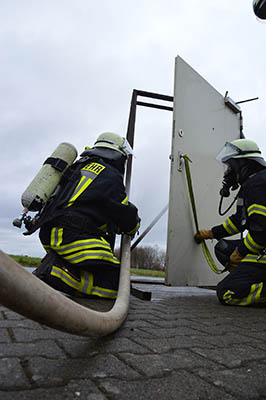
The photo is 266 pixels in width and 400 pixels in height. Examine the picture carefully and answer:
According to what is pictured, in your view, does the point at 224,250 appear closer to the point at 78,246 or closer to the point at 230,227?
the point at 230,227

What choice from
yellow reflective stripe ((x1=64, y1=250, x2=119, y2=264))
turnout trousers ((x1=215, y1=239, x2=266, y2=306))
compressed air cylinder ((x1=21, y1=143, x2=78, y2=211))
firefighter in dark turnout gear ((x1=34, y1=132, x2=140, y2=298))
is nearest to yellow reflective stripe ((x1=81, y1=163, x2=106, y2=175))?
firefighter in dark turnout gear ((x1=34, y1=132, x2=140, y2=298))

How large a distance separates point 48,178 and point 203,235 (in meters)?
2.01

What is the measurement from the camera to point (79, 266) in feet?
9.27

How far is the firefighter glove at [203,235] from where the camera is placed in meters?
4.08

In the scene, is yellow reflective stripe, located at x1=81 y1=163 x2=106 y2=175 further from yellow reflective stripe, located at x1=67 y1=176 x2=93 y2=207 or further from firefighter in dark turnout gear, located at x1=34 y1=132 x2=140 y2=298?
yellow reflective stripe, located at x1=67 y1=176 x2=93 y2=207

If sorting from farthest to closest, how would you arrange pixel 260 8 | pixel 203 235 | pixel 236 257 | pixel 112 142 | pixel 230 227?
1. pixel 203 235
2. pixel 230 227
3. pixel 112 142
4. pixel 236 257
5. pixel 260 8

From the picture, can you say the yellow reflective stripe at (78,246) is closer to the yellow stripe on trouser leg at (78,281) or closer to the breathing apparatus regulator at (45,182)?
the yellow stripe on trouser leg at (78,281)

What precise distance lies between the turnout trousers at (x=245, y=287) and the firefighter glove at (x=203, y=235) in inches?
31.3

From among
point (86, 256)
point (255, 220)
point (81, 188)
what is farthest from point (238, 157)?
point (86, 256)

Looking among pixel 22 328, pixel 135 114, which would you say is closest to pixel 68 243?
pixel 22 328

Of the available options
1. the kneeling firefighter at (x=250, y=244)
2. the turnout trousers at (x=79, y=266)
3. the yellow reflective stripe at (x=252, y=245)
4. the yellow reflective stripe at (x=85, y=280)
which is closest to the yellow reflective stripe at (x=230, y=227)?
the kneeling firefighter at (x=250, y=244)

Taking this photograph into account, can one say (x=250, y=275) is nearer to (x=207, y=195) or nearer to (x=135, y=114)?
(x=207, y=195)

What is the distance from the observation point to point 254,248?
3.24 meters

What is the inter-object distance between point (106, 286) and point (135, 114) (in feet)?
9.29
